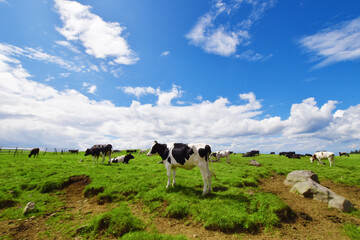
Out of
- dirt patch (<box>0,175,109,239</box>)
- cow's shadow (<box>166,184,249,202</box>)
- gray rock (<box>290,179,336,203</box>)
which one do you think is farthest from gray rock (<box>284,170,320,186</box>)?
dirt patch (<box>0,175,109,239</box>)

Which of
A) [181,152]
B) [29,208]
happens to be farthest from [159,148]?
[29,208]

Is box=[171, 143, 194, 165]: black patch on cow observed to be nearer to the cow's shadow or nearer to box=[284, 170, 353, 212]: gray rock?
the cow's shadow

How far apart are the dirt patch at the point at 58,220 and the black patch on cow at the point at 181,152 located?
188 inches

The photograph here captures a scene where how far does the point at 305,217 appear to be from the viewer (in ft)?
26.6

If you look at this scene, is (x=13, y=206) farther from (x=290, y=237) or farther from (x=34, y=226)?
(x=290, y=237)

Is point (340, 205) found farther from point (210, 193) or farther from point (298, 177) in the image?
point (210, 193)

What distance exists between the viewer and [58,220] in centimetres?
823

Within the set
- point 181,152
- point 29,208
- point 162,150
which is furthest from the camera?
point 162,150

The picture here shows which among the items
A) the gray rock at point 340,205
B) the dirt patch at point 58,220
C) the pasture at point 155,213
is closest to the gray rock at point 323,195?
the gray rock at point 340,205

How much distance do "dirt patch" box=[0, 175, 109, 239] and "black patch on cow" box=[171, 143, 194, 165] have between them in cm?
477

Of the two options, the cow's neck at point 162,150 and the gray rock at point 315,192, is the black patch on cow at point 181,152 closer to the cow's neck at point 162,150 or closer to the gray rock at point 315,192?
the cow's neck at point 162,150

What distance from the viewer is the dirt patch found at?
7.15 meters

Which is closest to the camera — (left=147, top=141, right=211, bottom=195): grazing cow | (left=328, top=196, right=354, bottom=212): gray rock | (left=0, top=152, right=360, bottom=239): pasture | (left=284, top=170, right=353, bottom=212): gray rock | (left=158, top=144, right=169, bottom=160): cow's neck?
(left=0, top=152, right=360, bottom=239): pasture

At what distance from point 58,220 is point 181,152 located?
705 cm
